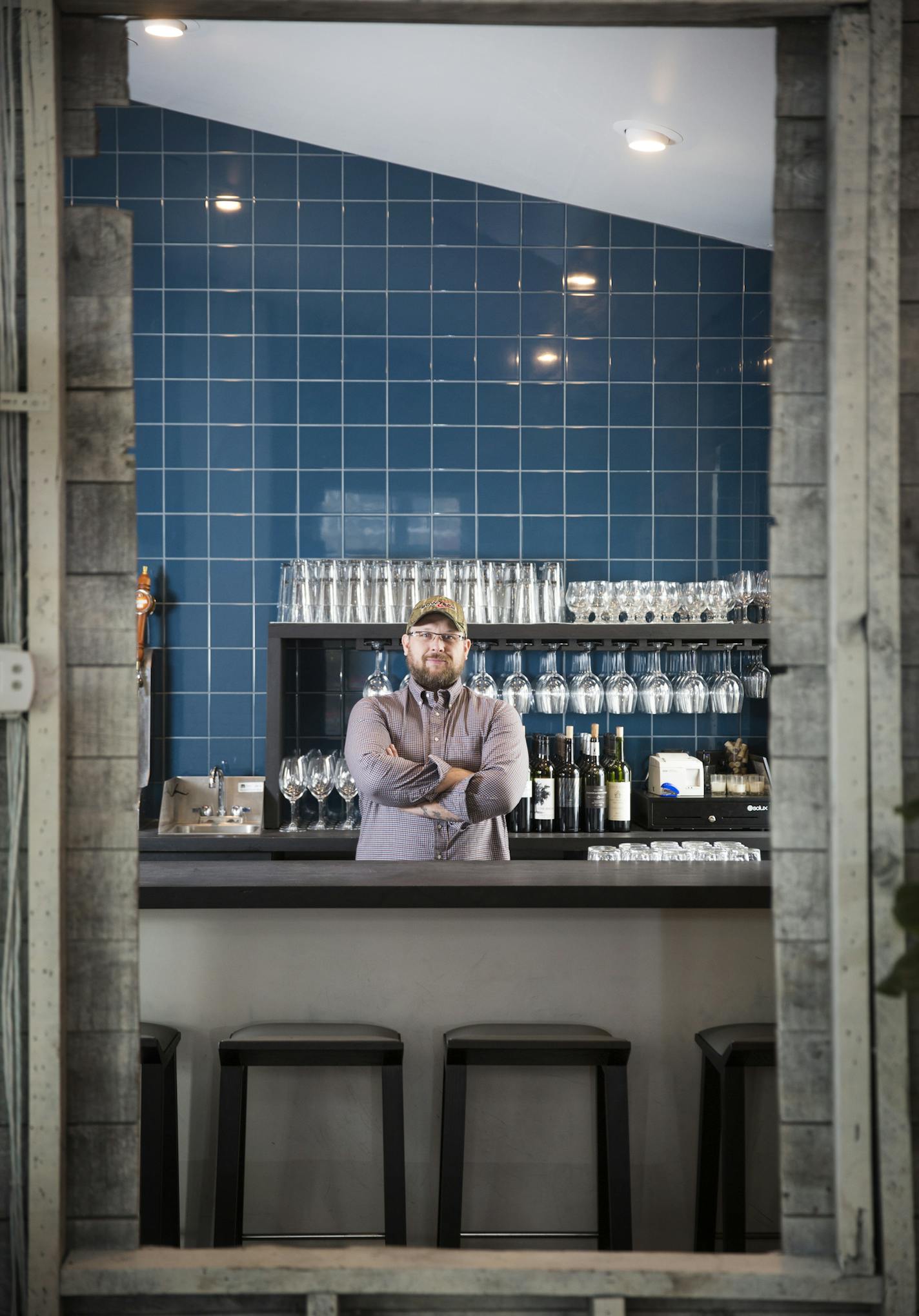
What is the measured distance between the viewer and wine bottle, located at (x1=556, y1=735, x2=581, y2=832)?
4.41 metres

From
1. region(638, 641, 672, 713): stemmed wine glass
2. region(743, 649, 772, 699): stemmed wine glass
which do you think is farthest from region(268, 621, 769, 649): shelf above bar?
region(743, 649, 772, 699): stemmed wine glass

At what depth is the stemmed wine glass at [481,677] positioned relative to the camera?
14.4ft

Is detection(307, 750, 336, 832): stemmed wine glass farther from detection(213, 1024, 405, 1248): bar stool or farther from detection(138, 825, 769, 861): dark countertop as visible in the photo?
detection(213, 1024, 405, 1248): bar stool

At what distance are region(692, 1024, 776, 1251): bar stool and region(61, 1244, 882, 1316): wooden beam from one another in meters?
0.48

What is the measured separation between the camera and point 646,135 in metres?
3.93

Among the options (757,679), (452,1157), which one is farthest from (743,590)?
(452,1157)

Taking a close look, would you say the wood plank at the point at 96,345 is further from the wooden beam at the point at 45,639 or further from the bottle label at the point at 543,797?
the bottle label at the point at 543,797

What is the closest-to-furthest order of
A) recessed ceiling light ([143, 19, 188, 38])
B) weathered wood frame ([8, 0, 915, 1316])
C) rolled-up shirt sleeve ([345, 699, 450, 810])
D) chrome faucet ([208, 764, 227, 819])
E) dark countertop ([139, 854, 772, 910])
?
weathered wood frame ([8, 0, 915, 1316]), dark countertop ([139, 854, 772, 910]), rolled-up shirt sleeve ([345, 699, 450, 810]), recessed ceiling light ([143, 19, 188, 38]), chrome faucet ([208, 764, 227, 819])

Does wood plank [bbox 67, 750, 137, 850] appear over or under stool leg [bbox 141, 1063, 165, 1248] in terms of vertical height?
over

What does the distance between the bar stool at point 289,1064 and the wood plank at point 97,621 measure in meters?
0.88

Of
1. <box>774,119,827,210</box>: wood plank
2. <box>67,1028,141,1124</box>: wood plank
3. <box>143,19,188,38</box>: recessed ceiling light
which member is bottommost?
<box>67,1028,141,1124</box>: wood plank

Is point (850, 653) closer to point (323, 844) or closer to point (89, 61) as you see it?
point (89, 61)

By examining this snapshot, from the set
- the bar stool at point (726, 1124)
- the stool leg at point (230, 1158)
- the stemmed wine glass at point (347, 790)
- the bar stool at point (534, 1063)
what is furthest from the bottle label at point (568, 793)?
the stool leg at point (230, 1158)

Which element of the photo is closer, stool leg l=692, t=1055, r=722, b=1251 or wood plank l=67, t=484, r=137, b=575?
wood plank l=67, t=484, r=137, b=575
